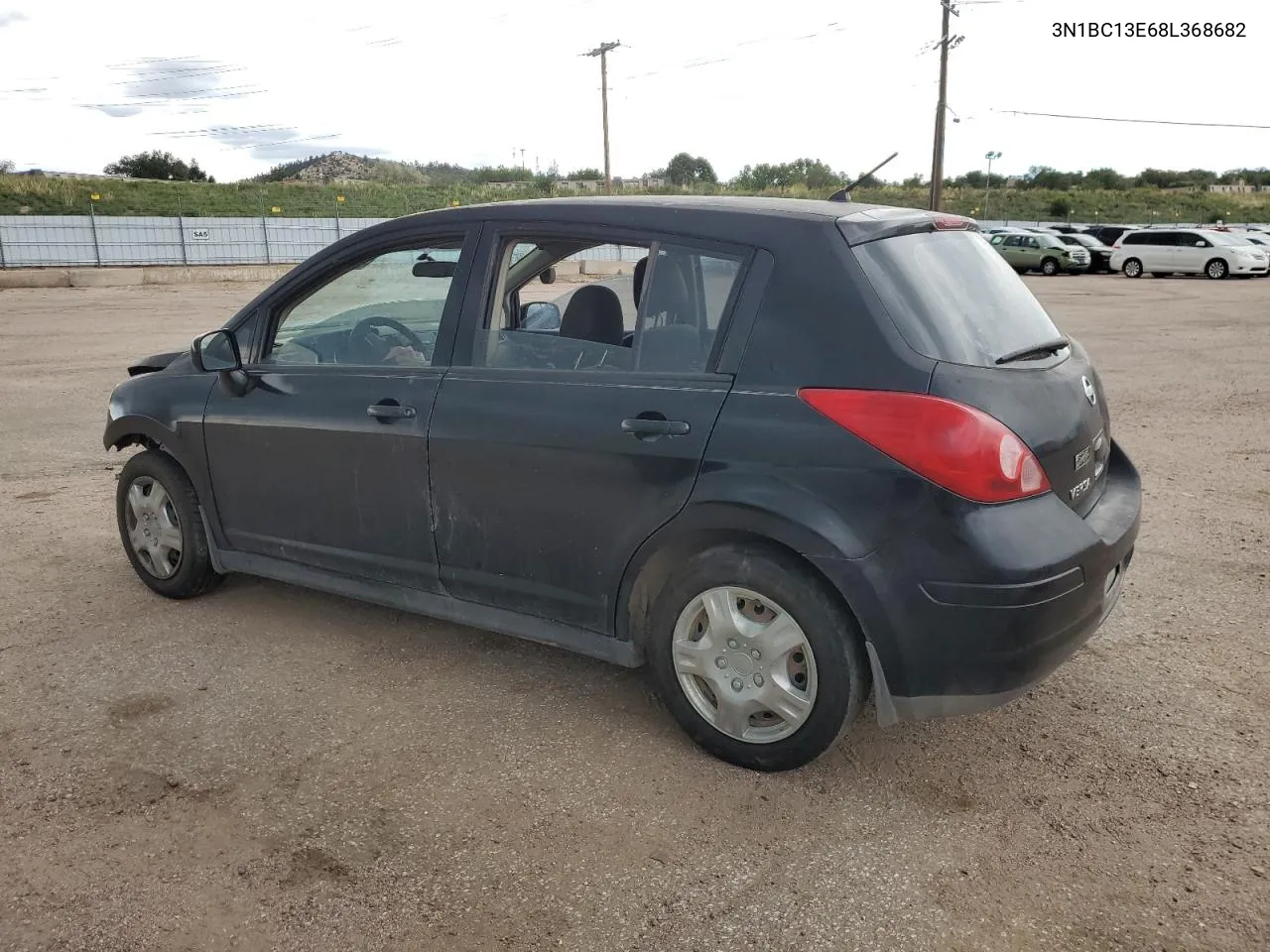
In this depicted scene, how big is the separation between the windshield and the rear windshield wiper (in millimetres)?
16

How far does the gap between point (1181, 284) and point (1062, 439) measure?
97.5 ft

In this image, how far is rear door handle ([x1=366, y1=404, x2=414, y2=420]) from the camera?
12.1 ft

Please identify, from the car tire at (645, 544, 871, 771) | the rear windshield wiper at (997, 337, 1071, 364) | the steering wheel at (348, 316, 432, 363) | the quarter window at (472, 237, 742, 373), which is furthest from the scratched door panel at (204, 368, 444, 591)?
the rear windshield wiper at (997, 337, 1071, 364)

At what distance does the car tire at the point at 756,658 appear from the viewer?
294cm

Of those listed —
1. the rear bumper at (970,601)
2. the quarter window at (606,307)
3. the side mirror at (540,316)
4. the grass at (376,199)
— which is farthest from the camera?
the grass at (376,199)

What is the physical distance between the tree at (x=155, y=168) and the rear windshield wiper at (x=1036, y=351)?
79448 mm

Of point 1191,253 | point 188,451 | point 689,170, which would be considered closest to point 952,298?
point 188,451

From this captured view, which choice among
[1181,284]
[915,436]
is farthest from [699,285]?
[1181,284]

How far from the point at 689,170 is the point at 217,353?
261 ft

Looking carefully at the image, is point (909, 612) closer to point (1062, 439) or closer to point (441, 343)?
point (1062, 439)

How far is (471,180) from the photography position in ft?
236

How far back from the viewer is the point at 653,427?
3146mm

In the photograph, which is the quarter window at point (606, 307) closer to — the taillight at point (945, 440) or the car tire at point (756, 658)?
the taillight at point (945, 440)

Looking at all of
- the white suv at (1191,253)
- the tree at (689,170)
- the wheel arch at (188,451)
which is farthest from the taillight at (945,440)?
the tree at (689,170)
